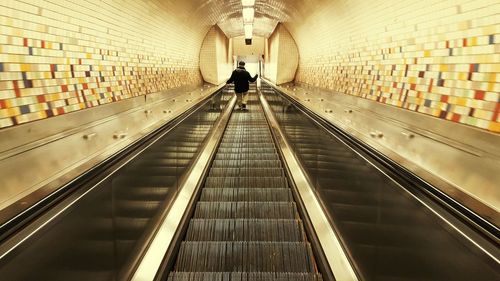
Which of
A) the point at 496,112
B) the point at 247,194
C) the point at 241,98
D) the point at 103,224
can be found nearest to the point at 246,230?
the point at 247,194

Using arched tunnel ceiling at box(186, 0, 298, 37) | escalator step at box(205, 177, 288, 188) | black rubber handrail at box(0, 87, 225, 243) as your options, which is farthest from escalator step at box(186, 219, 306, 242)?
arched tunnel ceiling at box(186, 0, 298, 37)

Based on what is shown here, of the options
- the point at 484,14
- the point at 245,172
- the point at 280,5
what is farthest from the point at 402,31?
the point at 280,5

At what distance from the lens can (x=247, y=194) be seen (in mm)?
4109

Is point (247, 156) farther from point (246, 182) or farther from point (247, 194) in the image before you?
point (247, 194)

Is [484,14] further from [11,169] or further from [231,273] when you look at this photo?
[11,169]

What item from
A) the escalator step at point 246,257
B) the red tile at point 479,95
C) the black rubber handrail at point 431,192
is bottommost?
the escalator step at point 246,257

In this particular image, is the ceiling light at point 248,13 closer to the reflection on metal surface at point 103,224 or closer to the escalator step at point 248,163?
the escalator step at point 248,163

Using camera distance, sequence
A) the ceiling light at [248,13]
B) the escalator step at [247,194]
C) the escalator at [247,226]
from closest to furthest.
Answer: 1. the escalator at [247,226]
2. the escalator step at [247,194]
3. the ceiling light at [248,13]

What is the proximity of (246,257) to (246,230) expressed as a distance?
46 centimetres

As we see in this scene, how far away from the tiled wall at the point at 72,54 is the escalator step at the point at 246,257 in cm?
169

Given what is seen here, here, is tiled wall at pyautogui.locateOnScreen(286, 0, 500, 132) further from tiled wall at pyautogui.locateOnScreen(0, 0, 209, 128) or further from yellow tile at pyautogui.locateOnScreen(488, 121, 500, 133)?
tiled wall at pyautogui.locateOnScreen(0, 0, 209, 128)

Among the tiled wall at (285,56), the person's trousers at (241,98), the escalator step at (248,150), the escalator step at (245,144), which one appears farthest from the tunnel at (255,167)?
the tiled wall at (285,56)

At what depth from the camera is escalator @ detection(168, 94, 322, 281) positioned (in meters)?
2.62

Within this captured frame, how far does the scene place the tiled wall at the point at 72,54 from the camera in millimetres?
2844
